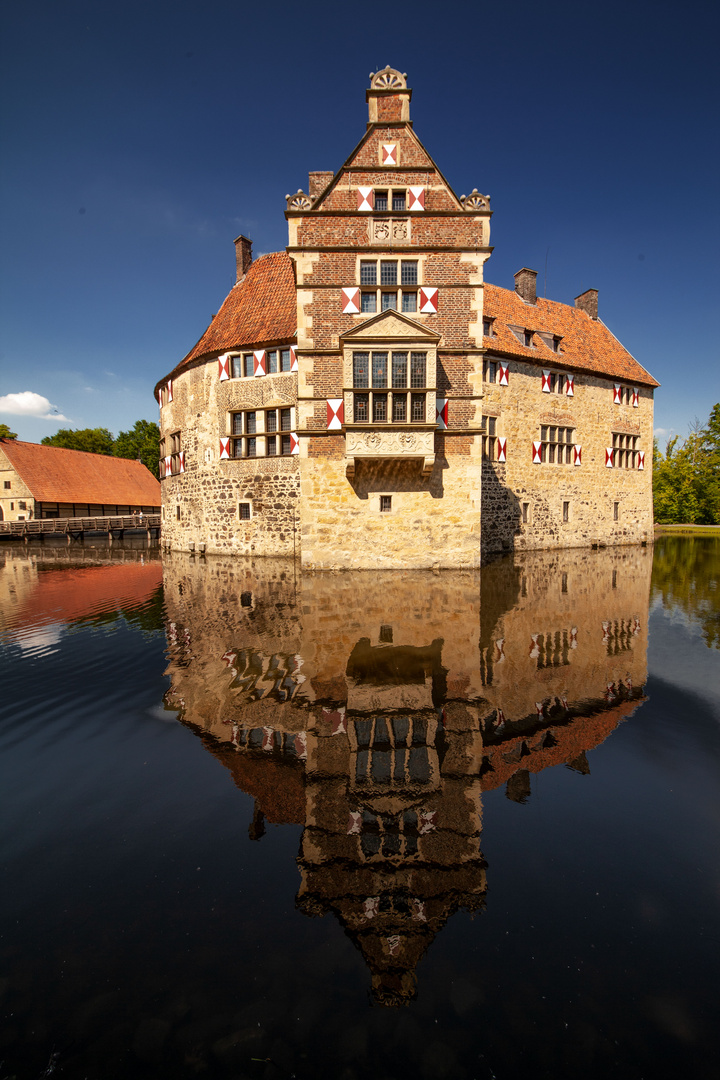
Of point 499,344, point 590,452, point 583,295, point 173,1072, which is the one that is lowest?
point 173,1072

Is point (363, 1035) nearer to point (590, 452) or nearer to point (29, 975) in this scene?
point (29, 975)

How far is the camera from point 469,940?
8.33 feet

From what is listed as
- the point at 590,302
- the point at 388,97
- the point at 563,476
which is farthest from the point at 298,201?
the point at 590,302

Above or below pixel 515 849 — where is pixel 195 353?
above

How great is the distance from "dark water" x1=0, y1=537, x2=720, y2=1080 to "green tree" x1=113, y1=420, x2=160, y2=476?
62.5 meters

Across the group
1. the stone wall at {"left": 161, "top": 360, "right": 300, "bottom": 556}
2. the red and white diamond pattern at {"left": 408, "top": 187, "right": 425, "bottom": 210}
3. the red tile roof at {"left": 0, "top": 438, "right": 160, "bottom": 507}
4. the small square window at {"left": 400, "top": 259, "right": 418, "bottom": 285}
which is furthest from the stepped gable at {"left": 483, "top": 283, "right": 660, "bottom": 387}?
the red tile roof at {"left": 0, "top": 438, "right": 160, "bottom": 507}

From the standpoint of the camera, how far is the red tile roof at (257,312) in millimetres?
18625

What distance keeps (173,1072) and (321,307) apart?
15.5 metres

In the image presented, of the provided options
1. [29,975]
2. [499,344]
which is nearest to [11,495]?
[499,344]

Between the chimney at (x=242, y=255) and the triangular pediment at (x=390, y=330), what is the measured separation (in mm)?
12110

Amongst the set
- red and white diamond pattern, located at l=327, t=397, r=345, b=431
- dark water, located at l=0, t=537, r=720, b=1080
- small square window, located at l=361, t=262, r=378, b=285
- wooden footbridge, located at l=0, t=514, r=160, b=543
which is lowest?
dark water, located at l=0, t=537, r=720, b=1080

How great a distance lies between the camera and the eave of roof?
18.6m

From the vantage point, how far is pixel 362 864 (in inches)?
119

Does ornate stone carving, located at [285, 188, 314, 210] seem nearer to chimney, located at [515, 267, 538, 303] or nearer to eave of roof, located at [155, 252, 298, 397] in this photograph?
eave of roof, located at [155, 252, 298, 397]
